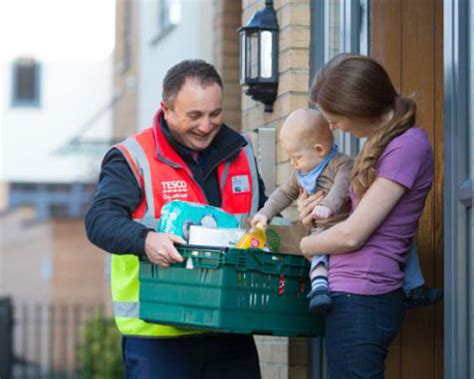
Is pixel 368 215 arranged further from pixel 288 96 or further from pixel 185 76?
pixel 288 96

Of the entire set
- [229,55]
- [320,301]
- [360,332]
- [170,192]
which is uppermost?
[229,55]

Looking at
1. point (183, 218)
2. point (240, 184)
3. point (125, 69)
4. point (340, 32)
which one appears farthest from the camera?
point (125, 69)

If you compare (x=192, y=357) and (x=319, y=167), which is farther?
(x=192, y=357)

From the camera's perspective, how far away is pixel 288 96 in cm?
644

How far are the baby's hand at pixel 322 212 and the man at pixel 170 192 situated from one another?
2.22 feet

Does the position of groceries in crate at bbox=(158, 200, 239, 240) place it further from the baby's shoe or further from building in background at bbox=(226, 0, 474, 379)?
building in background at bbox=(226, 0, 474, 379)

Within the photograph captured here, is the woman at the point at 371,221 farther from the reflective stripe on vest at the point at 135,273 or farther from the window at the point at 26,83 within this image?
the window at the point at 26,83

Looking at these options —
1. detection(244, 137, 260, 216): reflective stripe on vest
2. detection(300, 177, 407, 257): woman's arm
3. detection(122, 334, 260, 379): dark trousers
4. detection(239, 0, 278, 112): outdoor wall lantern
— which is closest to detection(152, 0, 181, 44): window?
detection(239, 0, 278, 112): outdoor wall lantern

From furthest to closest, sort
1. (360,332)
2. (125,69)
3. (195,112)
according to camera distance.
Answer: (125,69)
(195,112)
(360,332)

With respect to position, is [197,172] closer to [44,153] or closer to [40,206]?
[40,206]

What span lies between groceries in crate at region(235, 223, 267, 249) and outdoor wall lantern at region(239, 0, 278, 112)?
6.12 ft

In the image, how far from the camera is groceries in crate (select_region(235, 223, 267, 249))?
481 cm

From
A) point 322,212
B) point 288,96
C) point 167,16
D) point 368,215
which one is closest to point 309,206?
point 322,212

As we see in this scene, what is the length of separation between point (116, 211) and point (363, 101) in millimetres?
1072
